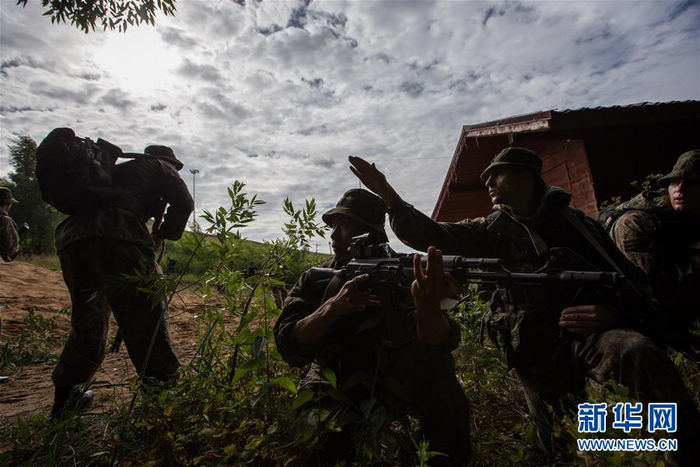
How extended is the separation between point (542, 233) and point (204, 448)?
2.93 m

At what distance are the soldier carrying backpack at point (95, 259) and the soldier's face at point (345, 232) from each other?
1.46 metres

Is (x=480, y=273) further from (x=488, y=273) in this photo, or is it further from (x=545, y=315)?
(x=545, y=315)

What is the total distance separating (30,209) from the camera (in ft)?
71.1

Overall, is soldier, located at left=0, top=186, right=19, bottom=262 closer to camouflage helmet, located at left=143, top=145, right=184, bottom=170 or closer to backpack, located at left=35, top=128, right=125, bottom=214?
backpack, located at left=35, top=128, right=125, bottom=214

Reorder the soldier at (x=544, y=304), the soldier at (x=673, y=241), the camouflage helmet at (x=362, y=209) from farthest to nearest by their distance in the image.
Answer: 1. the soldier at (x=673, y=241)
2. the camouflage helmet at (x=362, y=209)
3. the soldier at (x=544, y=304)

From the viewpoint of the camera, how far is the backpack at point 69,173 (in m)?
2.93

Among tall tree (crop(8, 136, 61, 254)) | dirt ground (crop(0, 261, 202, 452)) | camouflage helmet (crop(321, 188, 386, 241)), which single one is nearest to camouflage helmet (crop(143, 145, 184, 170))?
dirt ground (crop(0, 261, 202, 452))

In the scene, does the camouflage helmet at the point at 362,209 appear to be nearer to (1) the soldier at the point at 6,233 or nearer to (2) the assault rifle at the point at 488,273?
(2) the assault rifle at the point at 488,273

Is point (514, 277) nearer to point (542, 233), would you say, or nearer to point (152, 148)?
point (542, 233)

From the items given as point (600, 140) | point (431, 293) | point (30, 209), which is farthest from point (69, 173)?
point (30, 209)

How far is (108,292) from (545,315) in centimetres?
336

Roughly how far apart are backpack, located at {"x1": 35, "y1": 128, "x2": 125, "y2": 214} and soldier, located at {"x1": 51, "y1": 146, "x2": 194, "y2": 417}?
109 mm

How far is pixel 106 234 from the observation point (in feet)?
9.67

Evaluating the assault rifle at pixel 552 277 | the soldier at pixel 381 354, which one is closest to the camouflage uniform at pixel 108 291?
the soldier at pixel 381 354
